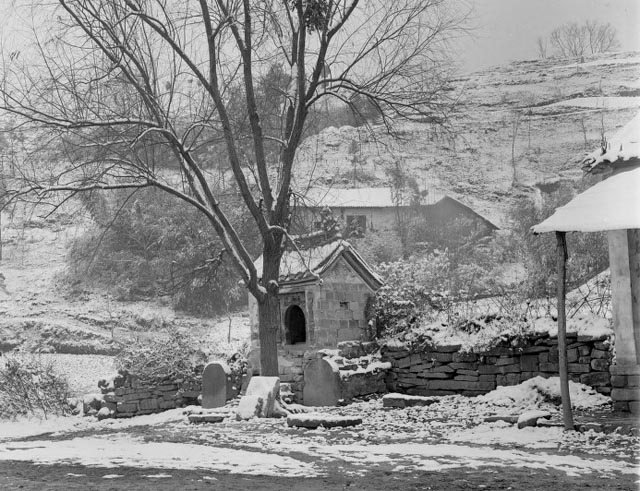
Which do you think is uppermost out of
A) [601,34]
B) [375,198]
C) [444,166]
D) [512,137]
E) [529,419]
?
[601,34]

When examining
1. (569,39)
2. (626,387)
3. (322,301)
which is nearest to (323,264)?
(322,301)

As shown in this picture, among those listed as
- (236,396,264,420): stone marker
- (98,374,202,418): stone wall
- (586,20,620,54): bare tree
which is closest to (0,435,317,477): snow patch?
(236,396,264,420): stone marker

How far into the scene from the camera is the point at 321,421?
10.6 meters

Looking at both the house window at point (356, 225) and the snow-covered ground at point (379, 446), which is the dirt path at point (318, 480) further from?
the house window at point (356, 225)

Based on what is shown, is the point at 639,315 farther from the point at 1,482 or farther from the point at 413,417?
the point at 1,482

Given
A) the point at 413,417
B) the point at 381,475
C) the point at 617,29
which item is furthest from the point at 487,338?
the point at 617,29

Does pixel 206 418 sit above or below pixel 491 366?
below

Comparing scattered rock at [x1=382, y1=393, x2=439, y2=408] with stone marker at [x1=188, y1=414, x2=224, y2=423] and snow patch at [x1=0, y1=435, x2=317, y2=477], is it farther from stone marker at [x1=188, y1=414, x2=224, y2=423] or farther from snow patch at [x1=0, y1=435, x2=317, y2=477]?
snow patch at [x1=0, y1=435, x2=317, y2=477]

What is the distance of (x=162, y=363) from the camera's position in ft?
54.1

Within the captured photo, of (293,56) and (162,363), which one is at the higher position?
(293,56)

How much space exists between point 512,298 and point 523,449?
6.82 meters

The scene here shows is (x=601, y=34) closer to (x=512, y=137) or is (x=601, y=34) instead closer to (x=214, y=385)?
(x=512, y=137)

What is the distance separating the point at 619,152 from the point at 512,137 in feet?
154

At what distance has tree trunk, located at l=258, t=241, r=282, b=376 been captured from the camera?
14016mm
